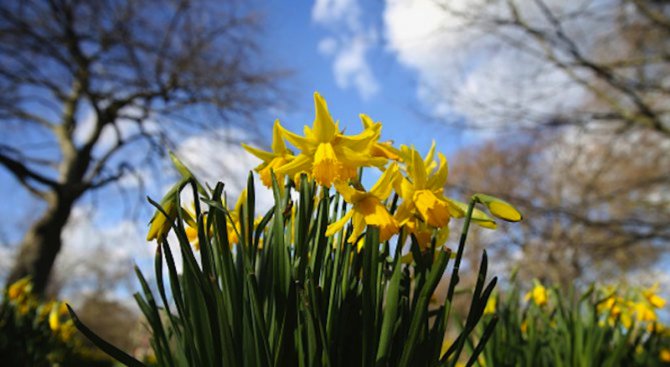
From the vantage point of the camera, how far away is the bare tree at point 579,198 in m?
5.10

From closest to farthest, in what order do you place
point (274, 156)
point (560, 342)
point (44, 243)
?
point (274, 156) → point (560, 342) → point (44, 243)

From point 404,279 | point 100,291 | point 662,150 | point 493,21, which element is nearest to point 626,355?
point 404,279

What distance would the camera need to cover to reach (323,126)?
703mm

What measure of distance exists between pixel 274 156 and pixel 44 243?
24.0 feet

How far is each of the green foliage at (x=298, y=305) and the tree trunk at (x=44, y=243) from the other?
6.70 metres

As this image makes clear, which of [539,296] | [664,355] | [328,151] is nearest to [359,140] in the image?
[328,151]

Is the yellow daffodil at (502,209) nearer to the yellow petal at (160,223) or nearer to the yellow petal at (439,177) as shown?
the yellow petal at (439,177)

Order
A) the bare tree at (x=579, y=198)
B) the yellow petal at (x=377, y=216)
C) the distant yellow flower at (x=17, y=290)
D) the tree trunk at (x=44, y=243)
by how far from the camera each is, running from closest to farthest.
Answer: the yellow petal at (x=377, y=216), the distant yellow flower at (x=17, y=290), the bare tree at (x=579, y=198), the tree trunk at (x=44, y=243)

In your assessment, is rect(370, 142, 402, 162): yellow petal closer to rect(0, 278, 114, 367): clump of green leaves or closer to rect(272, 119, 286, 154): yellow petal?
rect(272, 119, 286, 154): yellow petal

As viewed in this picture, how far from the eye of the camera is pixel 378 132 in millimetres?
702

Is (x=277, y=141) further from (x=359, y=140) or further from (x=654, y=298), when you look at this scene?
(x=654, y=298)

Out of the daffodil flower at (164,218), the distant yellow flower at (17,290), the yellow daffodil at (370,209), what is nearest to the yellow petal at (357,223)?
the yellow daffodil at (370,209)

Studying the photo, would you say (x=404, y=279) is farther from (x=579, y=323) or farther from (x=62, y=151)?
(x=62, y=151)

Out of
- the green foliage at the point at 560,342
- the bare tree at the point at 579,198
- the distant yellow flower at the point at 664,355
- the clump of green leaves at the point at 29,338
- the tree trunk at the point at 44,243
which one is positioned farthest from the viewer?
the tree trunk at the point at 44,243
